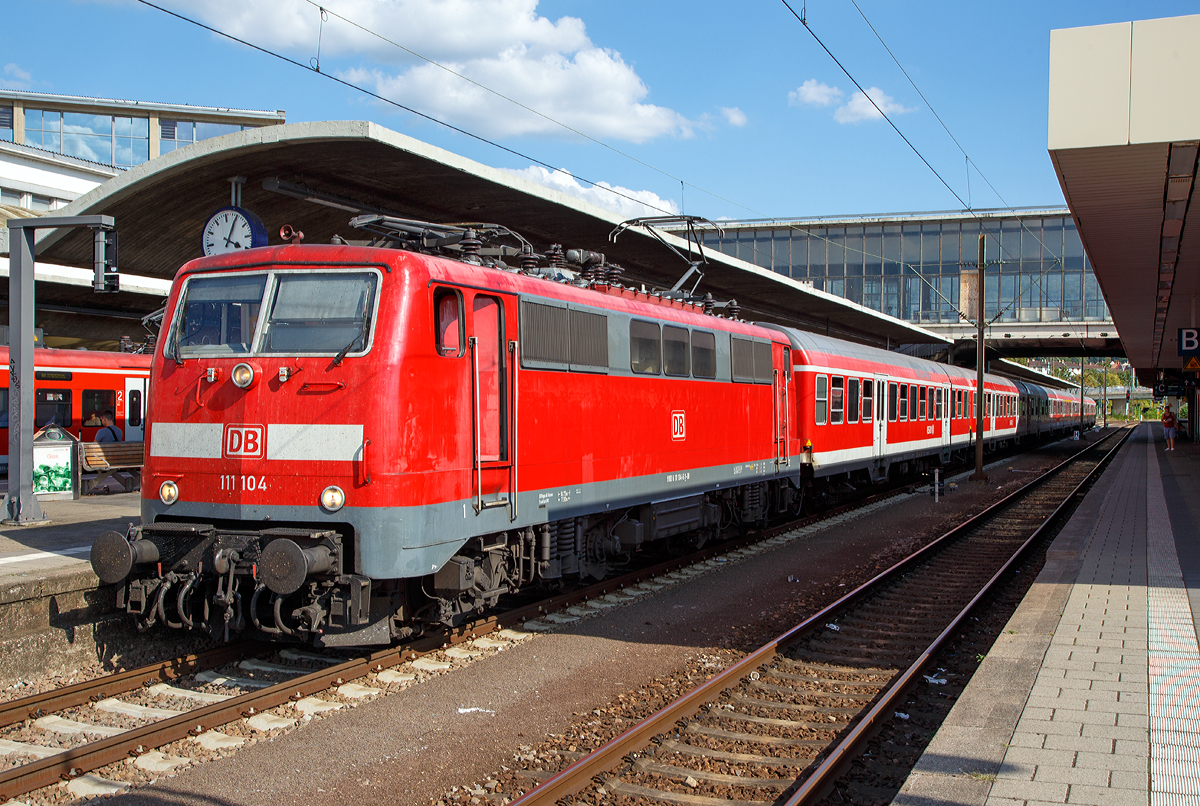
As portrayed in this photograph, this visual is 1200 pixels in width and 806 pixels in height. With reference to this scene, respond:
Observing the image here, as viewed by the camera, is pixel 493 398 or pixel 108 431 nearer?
pixel 493 398

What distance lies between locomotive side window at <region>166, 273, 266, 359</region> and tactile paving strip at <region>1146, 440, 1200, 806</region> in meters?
6.90

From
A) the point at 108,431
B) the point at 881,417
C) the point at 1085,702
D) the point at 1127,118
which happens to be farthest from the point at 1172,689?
the point at 108,431

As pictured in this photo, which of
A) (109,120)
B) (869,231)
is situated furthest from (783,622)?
(109,120)

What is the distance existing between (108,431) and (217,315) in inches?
516

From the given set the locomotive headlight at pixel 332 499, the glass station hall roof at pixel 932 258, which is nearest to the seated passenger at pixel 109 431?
the locomotive headlight at pixel 332 499

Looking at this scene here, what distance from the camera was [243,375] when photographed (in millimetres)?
7555

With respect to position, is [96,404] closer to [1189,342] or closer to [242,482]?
[242,482]

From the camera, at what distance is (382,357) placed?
24.3 ft

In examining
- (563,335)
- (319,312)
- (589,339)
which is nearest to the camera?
(319,312)

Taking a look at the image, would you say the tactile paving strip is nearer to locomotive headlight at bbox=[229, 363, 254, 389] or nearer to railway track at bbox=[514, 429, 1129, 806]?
railway track at bbox=[514, 429, 1129, 806]

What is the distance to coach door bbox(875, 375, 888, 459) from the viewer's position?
21.9 m

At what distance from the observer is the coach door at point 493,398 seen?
8188 millimetres

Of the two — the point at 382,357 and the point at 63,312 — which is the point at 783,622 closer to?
the point at 382,357

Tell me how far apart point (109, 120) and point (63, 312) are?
45559 millimetres
